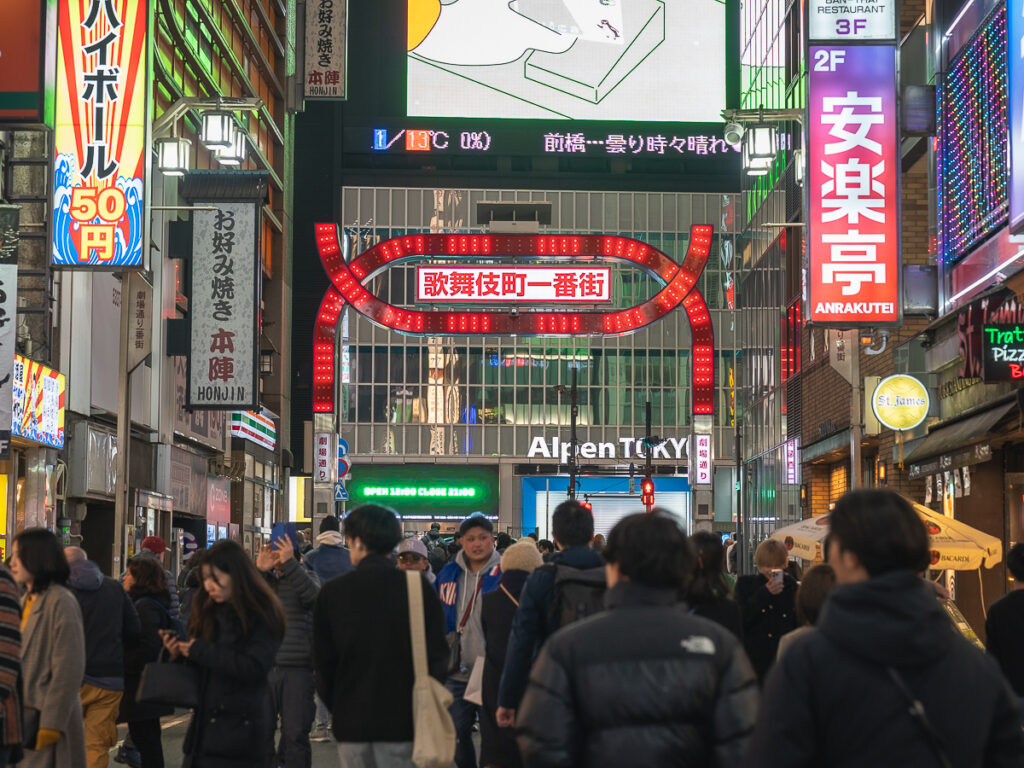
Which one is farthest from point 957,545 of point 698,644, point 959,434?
point 698,644

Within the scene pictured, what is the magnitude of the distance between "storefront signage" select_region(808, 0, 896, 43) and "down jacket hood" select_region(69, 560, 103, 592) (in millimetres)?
13575

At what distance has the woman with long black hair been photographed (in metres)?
7.42

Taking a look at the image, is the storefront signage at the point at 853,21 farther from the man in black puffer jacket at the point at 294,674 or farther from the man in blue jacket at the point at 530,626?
the man in blue jacket at the point at 530,626

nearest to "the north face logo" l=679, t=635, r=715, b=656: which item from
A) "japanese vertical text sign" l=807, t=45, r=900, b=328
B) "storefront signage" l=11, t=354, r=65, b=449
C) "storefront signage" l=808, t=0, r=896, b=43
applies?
"japanese vertical text sign" l=807, t=45, r=900, b=328

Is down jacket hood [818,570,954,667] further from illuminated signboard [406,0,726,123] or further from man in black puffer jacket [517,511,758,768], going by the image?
illuminated signboard [406,0,726,123]

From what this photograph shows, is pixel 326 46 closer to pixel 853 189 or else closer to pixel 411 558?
pixel 853 189

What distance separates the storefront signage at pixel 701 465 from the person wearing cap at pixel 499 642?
21.3 metres

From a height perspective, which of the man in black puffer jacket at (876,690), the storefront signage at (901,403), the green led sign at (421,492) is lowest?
the green led sign at (421,492)

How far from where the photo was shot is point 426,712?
7.02 m

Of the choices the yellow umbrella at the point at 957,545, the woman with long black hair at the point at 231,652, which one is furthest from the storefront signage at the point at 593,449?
the woman with long black hair at the point at 231,652

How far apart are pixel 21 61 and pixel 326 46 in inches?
1628

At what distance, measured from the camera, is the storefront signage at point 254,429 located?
45594 millimetres

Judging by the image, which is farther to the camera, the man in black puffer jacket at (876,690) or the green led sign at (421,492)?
the green led sign at (421,492)

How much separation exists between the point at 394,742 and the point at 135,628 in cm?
425
